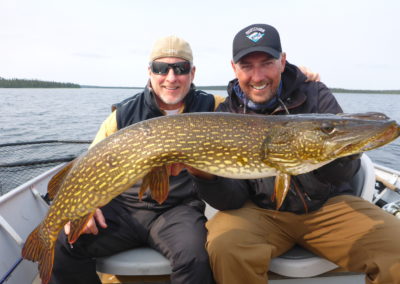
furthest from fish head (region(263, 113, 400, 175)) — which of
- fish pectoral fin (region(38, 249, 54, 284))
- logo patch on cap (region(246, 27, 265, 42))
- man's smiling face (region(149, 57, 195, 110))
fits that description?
fish pectoral fin (region(38, 249, 54, 284))

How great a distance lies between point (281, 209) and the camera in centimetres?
229

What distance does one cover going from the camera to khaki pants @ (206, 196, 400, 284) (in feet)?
6.03

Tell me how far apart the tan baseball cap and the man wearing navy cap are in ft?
1.57

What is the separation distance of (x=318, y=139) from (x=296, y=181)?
1.61 feet

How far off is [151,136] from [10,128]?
12927 millimetres

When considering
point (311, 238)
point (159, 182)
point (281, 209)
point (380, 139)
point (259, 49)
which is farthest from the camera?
point (259, 49)

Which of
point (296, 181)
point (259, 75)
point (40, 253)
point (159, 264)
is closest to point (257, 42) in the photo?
point (259, 75)

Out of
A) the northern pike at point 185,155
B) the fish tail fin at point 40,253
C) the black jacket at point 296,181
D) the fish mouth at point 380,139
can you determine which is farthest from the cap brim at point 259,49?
the fish tail fin at point 40,253

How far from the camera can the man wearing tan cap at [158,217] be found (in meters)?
1.98

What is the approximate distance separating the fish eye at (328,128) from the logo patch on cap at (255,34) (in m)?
1.05

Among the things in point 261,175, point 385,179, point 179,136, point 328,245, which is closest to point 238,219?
point 261,175

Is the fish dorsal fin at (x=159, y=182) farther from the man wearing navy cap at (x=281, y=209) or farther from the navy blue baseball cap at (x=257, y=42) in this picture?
the navy blue baseball cap at (x=257, y=42)

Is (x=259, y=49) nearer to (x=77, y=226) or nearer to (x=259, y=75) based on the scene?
(x=259, y=75)

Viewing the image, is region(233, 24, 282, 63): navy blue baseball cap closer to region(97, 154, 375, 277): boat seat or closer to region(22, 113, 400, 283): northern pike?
region(22, 113, 400, 283): northern pike
